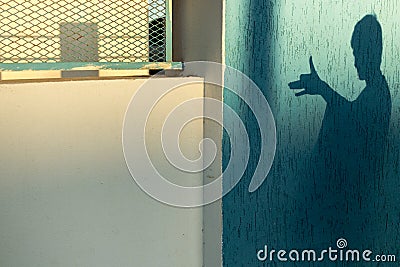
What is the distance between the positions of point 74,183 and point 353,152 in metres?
1.20

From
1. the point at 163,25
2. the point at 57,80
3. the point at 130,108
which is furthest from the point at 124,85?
the point at 163,25

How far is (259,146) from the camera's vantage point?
2434mm

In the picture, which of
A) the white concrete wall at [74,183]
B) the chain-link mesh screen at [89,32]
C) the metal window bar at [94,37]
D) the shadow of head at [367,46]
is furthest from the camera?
the chain-link mesh screen at [89,32]

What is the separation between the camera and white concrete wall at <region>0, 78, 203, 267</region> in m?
2.48

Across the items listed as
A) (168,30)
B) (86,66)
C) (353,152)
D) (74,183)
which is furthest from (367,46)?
(74,183)

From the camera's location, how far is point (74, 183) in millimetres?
2545

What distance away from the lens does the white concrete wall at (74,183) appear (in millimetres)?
2477

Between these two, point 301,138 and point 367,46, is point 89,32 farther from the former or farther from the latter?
point 367,46

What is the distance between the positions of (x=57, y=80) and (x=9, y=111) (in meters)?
0.24

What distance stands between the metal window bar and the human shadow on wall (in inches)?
31.0

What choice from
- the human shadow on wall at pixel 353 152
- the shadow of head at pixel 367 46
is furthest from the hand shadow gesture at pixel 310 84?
the shadow of head at pixel 367 46

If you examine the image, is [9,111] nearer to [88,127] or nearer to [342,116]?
[88,127]

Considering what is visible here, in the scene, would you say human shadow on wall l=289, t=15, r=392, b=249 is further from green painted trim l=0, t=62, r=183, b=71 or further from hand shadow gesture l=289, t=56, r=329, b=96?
green painted trim l=0, t=62, r=183, b=71

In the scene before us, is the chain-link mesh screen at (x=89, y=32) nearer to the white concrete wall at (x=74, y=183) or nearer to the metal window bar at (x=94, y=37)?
the metal window bar at (x=94, y=37)
